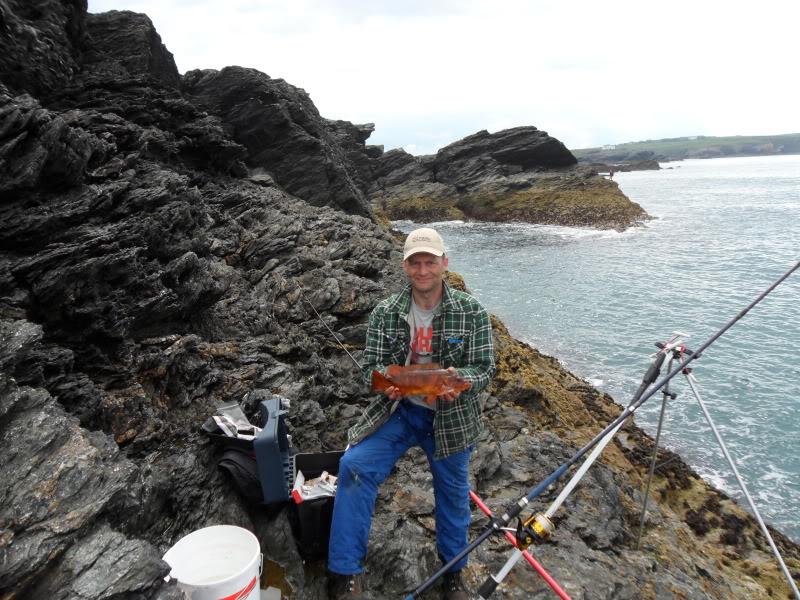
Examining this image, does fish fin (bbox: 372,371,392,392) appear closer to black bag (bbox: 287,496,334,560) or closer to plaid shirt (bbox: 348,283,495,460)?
plaid shirt (bbox: 348,283,495,460)

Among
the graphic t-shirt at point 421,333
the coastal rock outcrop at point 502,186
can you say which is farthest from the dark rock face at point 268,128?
the coastal rock outcrop at point 502,186

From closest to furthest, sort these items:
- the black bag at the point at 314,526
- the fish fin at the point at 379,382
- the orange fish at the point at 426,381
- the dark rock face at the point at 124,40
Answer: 1. the orange fish at the point at 426,381
2. the fish fin at the point at 379,382
3. the black bag at the point at 314,526
4. the dark rock face at the point at 124,40

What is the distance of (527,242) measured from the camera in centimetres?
4381

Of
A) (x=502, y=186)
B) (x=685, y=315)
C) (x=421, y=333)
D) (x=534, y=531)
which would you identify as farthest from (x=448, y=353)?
(x=502, y=186)

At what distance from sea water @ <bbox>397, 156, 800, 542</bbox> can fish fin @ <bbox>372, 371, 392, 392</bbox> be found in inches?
444

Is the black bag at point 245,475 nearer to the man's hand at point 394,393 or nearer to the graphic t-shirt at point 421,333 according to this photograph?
the graphic t-shirt at point 421,333

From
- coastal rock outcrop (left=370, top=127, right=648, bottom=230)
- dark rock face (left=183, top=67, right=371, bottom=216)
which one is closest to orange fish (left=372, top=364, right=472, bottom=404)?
dark rock face (left=183, top=67, right=371, bottom=216)

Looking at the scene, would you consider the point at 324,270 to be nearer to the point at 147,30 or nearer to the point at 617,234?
the point at 147,30

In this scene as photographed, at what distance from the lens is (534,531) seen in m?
3.56

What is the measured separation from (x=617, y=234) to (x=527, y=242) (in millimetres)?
9205

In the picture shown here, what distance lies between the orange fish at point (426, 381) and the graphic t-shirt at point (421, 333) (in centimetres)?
48

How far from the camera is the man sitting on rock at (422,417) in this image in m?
3.85

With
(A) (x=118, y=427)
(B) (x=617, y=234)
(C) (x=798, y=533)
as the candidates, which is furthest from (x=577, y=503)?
(B) (x=617, y=234)

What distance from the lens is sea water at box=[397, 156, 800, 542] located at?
42.3 feet
